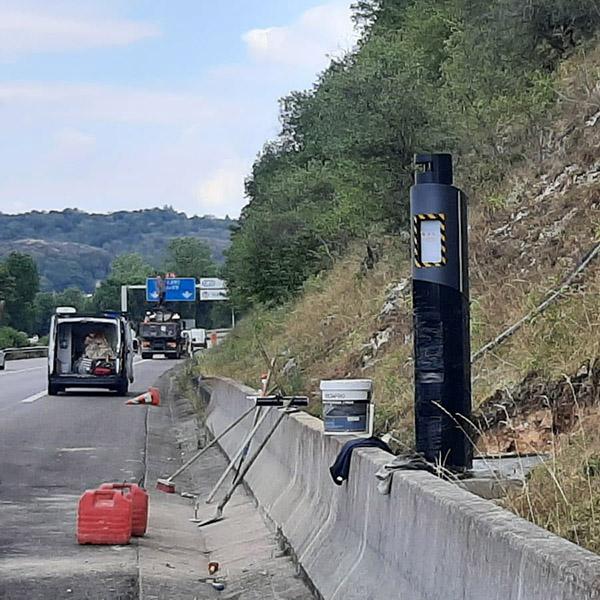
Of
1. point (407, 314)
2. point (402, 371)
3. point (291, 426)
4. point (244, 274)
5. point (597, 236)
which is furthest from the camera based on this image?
point (244, 274)

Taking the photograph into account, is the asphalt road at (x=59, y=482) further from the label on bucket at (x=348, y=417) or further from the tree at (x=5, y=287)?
the tree at (x=5, y=287)

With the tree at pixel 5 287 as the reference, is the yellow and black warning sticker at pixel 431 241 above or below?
below

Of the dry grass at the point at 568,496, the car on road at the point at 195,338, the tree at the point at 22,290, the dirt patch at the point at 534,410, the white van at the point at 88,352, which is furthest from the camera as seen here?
the tree at the point at 22,290

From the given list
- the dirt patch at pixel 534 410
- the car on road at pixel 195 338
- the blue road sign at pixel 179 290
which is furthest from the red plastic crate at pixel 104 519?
the blue road sign at pixel 179 290

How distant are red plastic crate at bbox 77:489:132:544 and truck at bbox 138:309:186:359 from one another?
66.0m

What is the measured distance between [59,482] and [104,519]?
16.4 ft

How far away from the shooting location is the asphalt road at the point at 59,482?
365 inches

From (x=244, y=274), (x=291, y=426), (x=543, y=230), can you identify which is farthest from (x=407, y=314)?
(x=244, y=274)

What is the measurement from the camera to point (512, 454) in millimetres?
9258

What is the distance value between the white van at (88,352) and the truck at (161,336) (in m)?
40.9

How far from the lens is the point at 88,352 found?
117ft

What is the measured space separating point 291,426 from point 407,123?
Answer: 13550 mm

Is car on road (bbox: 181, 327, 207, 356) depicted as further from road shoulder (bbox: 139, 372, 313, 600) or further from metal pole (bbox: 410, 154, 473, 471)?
metal pole (bbox: 410, 154, 473, 471)

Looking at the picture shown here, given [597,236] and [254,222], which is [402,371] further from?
[254,222]
